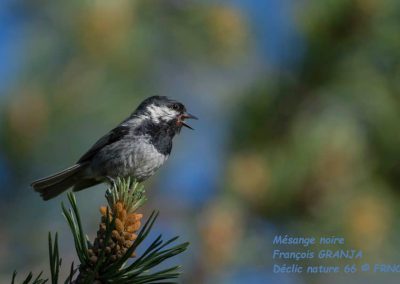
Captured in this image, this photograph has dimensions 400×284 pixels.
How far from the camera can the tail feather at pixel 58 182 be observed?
267 cm

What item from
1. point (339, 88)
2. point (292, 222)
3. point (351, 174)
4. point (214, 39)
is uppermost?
point (214, 39)

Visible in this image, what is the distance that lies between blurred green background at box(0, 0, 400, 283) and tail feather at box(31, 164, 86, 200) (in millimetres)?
45

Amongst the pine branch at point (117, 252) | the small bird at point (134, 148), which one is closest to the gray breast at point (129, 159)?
the small bird at point (134, 148)

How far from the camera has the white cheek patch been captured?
11.1 ft

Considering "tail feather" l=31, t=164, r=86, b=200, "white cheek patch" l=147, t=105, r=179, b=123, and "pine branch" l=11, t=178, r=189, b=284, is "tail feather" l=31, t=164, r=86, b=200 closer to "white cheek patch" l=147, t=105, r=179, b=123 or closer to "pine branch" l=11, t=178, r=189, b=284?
"white cheek patch" l=147, t=105, r=179, b=123

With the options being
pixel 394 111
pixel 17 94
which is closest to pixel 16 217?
pixel 17 94

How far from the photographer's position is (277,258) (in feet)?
9.50

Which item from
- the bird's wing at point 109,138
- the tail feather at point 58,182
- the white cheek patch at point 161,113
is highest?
the white cheek patch at point 161,113

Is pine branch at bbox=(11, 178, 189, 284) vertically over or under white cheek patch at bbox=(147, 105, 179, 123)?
under

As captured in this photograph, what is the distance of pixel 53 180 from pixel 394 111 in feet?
6.02

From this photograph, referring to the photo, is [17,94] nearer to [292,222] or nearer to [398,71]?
[292,222]

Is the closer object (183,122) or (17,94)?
(17,94)

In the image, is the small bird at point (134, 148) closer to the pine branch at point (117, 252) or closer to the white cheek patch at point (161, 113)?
the white cheek patch at point (161, 113)

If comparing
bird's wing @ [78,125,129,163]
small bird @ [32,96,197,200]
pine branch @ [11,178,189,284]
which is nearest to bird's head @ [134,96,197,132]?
small bird @ [32,96,197,200]
